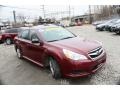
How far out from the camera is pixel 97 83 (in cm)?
482

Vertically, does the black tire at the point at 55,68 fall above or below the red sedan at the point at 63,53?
below

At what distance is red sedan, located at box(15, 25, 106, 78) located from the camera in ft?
15.1

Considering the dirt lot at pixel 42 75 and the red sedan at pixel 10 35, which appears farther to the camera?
the red sedan at pixel 10 35

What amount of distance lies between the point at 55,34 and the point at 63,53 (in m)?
1.39

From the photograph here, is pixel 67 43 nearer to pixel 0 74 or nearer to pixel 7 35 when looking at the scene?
pixel 0 74

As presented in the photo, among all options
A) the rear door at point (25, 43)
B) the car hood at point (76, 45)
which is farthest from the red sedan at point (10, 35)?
the car hood at point (76, 45)

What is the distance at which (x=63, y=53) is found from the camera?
4.76 meters

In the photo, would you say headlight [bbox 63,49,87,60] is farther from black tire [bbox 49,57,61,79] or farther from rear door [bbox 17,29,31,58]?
rear door [bbox 17,29,31,58]

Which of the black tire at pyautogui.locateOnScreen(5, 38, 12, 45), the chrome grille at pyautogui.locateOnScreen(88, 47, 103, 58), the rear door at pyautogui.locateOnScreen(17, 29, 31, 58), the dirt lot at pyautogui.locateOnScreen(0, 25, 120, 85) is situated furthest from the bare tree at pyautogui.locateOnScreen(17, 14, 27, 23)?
the chrome grille at pyautogui.locateOnScreen(88, 47, 103, 58)

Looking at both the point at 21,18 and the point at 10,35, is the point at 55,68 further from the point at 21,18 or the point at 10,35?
the point at 21,18

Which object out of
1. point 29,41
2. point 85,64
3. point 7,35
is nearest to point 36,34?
point 29,41

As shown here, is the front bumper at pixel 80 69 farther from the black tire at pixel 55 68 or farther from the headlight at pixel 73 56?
the black tire at pixel 55 68

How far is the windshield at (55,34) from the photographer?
5774 millimetres

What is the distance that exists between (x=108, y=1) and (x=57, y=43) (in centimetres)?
171
